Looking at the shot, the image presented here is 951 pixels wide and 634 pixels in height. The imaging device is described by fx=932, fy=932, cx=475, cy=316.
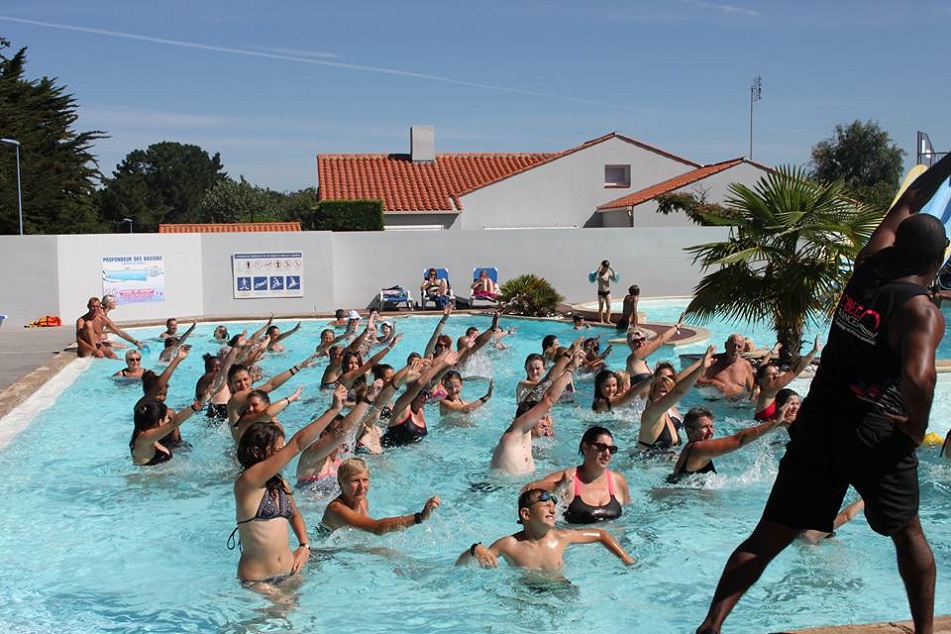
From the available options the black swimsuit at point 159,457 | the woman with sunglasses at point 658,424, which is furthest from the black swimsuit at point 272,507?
the black swimsuit at point 159,457

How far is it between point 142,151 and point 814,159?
334 feet

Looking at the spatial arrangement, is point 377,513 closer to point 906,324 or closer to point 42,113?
point 906,324

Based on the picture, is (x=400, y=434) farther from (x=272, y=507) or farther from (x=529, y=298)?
(x=529, y=298)

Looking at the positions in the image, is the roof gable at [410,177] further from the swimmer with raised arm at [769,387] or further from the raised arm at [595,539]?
the raised arm at [595,539]

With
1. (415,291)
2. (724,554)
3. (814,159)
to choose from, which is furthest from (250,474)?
(814,159)

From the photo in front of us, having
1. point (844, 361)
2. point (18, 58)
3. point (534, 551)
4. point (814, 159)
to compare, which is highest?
point (18, 58)

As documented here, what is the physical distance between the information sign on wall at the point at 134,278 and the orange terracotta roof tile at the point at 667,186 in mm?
17796

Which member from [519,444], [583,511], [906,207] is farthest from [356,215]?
[906,207]

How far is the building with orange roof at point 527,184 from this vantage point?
118 ft

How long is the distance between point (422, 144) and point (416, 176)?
2.19 m

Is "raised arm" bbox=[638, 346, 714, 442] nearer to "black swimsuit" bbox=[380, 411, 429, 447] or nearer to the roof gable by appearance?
"black swimsuit" bbox=[380, 411, 429, 447]

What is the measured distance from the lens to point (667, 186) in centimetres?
3684

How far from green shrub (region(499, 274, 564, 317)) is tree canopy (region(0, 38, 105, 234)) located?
27.7 metres

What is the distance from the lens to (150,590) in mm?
6676
